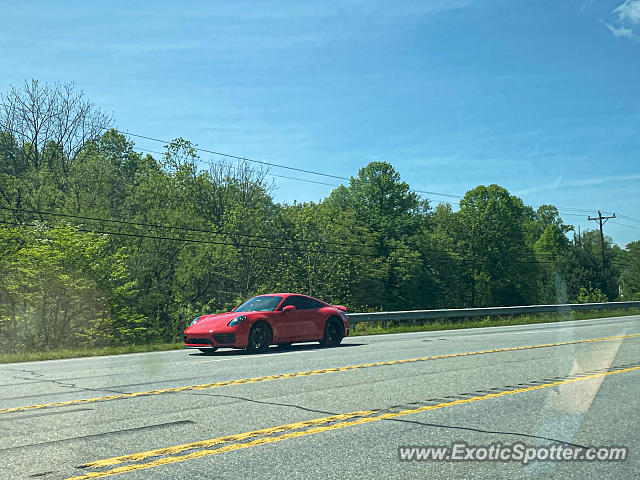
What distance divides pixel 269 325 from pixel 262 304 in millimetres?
814

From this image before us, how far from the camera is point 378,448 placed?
5770mm

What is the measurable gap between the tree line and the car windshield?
14.0 metres

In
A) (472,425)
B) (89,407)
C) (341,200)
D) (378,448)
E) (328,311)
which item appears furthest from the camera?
(341,200)

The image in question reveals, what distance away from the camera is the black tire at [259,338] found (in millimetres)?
15422

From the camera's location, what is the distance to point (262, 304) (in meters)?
16.5

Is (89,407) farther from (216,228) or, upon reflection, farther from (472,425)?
(216,228)

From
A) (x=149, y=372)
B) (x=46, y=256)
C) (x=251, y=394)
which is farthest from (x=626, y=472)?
(x=46, y=256)

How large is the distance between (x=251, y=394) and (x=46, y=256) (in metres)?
21.0

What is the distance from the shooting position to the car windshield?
1628cm

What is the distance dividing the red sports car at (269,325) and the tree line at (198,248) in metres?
14.3

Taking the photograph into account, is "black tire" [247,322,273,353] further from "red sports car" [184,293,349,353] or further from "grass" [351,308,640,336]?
"grass" [351,308,640,336]

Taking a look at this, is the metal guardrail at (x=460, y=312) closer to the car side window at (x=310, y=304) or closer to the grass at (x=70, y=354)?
the car side window at (x=310, y=304)

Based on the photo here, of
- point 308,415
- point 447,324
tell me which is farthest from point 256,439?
point 447,324

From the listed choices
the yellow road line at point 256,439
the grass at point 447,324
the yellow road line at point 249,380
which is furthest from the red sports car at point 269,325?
the yellow road line at point 256,439
